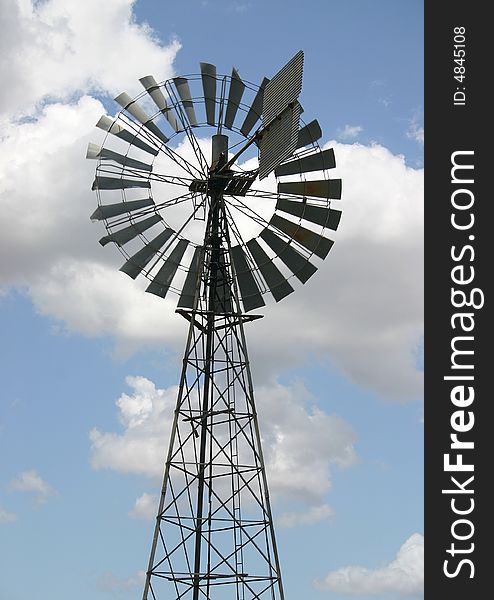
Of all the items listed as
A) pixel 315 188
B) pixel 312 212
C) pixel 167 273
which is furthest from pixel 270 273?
pixel 167 273

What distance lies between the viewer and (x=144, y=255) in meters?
23.3

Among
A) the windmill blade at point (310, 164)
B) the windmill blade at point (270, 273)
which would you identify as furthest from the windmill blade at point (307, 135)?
the windmill blade at point (270, 273)

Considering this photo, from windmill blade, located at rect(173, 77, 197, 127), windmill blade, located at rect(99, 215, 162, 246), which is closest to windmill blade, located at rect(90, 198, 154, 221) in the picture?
windmill blade, located at rect(99, 215, 162, 246)

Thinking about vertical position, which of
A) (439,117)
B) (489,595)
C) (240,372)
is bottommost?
(489,595)

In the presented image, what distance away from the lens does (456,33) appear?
19172 millimetres

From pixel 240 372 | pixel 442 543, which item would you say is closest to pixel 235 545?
pixel 240 372

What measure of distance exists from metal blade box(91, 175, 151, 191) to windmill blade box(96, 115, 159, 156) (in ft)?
2.65

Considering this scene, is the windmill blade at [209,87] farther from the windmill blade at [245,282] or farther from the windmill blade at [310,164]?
the windmill blade at [245,282]

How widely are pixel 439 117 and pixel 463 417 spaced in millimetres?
5665

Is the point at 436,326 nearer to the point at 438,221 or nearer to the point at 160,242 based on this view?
the point at 438,221

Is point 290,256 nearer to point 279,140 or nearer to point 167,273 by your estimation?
point 167,273

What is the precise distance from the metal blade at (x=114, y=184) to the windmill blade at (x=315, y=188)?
331 cm

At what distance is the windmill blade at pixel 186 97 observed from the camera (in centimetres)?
2395

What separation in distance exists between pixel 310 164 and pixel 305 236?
1.71 m
